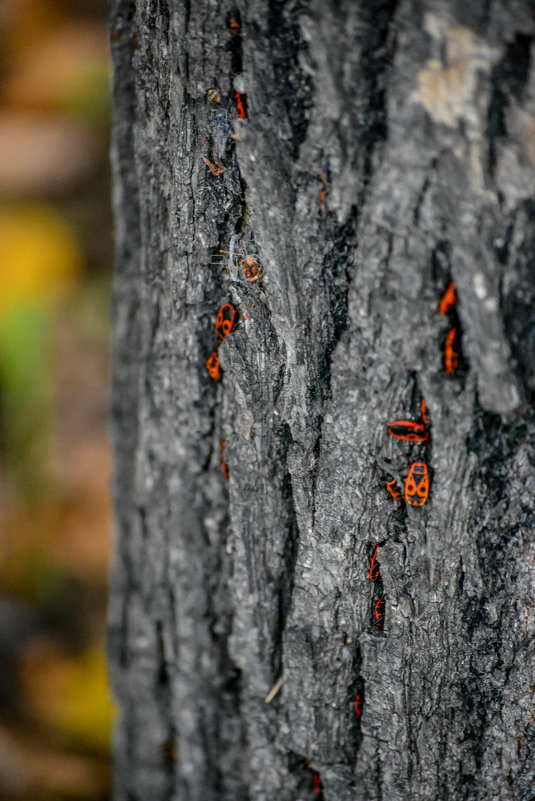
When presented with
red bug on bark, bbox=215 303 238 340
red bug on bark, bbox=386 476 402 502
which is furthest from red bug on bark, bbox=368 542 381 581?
red bug on bark, bbox=215 303 238 340

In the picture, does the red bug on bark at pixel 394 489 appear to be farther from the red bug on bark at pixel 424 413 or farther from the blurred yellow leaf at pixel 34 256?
the blurred yellow leaf at pixel 34 256

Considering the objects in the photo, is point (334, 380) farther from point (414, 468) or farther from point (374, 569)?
point (374, 569)

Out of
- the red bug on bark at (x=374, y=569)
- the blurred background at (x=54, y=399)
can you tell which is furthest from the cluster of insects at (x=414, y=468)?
the blurred background at (x=54, y=399)

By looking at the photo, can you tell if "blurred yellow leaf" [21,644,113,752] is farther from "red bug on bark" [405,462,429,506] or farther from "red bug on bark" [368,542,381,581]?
"red bug on bark" [405,462,429,506]

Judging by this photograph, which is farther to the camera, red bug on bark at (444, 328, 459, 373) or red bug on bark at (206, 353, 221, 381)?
red bug on bark at (206, 353, 221, 381)

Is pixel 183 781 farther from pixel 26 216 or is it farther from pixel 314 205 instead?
pixel 26 216
